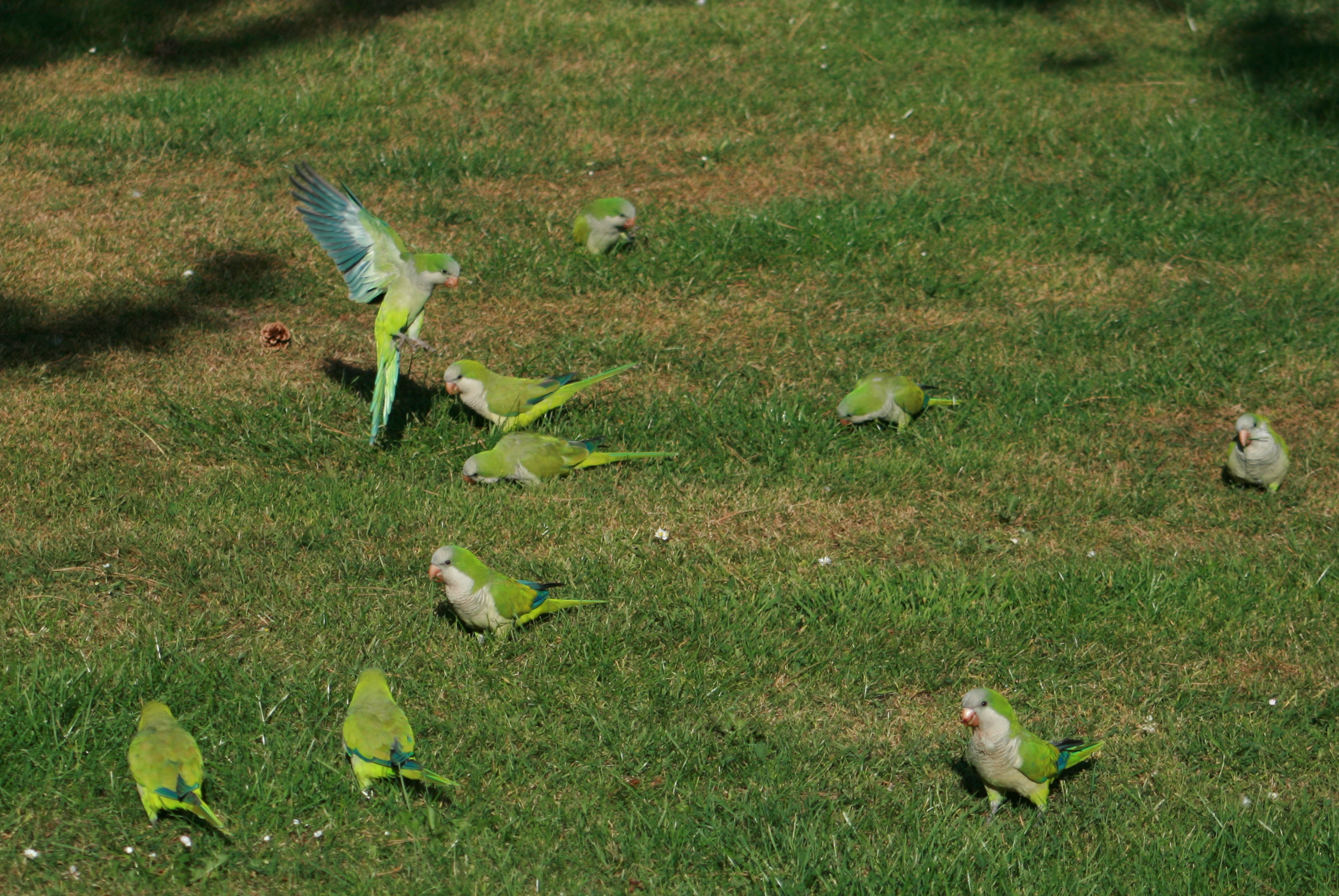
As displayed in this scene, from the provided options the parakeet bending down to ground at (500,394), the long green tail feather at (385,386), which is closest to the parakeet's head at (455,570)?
the long green tail feather at (385,386)

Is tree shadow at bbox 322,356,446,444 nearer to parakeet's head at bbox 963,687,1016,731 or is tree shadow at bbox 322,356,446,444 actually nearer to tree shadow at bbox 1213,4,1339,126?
parakeet's head at bbox 963,687,1016,731

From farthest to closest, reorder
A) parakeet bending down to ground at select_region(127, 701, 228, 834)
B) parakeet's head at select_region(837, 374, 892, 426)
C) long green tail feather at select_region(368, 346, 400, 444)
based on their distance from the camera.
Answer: parakeet's head at select_region(837, 374, 892, 426)
long green tail feather at select_region(368, 346, 400, 444)
parakeet bending down to ground at select_region(127, 701, 228, 834)

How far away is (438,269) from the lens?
5.91 meters

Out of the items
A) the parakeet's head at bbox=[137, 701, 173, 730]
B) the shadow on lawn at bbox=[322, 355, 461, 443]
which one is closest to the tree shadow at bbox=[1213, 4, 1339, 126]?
the shadow on lawn at bbox=[322, 355, 461, 443]

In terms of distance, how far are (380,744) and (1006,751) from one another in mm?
2067

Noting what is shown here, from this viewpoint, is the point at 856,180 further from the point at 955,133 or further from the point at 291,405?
the point at 291,405

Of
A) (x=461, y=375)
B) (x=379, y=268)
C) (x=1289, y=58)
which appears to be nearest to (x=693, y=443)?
(x=461, y=375)

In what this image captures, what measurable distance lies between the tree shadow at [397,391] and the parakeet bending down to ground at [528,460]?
545 mm

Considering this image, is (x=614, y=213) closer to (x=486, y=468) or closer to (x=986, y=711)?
(x=486, y=468)

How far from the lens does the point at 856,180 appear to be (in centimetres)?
894

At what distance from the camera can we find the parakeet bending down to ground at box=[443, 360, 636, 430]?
612cm

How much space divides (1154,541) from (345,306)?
477 cm

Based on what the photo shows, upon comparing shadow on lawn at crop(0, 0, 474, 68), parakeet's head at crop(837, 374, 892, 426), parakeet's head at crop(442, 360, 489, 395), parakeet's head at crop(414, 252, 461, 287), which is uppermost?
parakeet's head at crop(414, 252, 461, 287)

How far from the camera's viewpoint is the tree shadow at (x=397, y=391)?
630 centimetres
